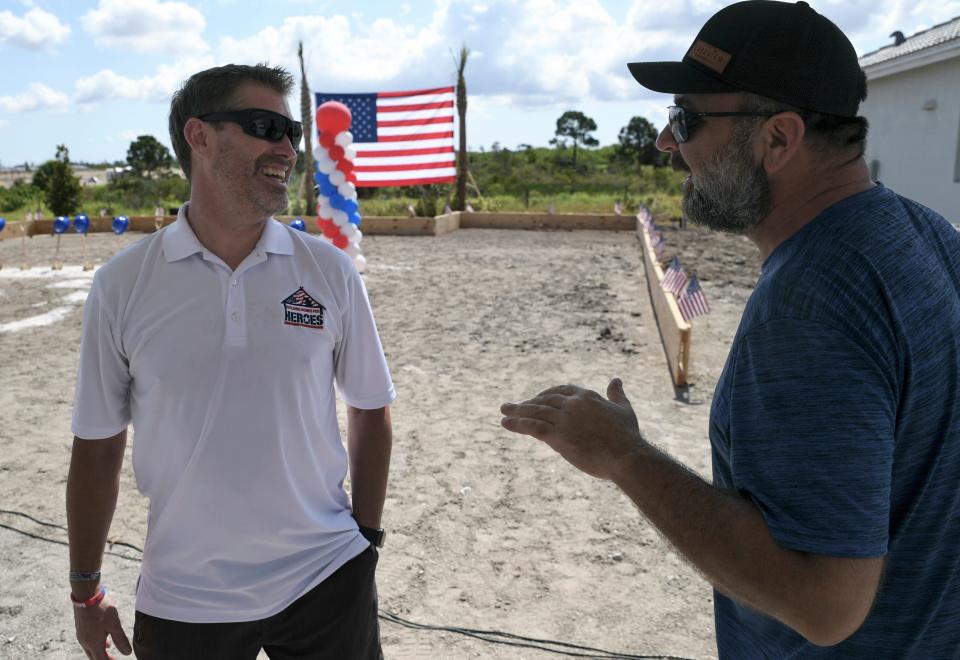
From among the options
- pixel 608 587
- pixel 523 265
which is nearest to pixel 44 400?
pixel 608 587

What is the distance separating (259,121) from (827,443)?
68.2 inches

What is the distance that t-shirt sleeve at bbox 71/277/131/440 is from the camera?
1994 millimetres

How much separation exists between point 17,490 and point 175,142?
3975 millimetres

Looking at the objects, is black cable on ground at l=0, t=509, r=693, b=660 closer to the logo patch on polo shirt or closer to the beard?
the logo patch on polo shirt

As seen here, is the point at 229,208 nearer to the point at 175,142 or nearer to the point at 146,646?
the point at 175,142

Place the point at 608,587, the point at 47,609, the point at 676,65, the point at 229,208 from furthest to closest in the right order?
the point at 608,587
the point at 47,609
the point at 229,208
the point at 676,65

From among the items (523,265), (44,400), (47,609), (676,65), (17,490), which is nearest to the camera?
(676,65)

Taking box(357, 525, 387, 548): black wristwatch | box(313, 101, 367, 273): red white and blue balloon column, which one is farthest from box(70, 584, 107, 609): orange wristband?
box(313, 101, 367, 273): red white and blue balloon column

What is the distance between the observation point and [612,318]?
10586mm

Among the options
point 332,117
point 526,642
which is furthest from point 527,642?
point 332,117

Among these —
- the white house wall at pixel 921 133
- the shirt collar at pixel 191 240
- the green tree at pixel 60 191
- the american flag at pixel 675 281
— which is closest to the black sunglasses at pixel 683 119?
the shirt collar at pixel 191 240

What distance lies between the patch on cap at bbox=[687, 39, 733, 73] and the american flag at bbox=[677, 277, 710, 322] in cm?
653

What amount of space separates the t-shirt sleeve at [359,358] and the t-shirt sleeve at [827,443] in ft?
4.26

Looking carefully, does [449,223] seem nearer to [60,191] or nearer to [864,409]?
[60,191]
